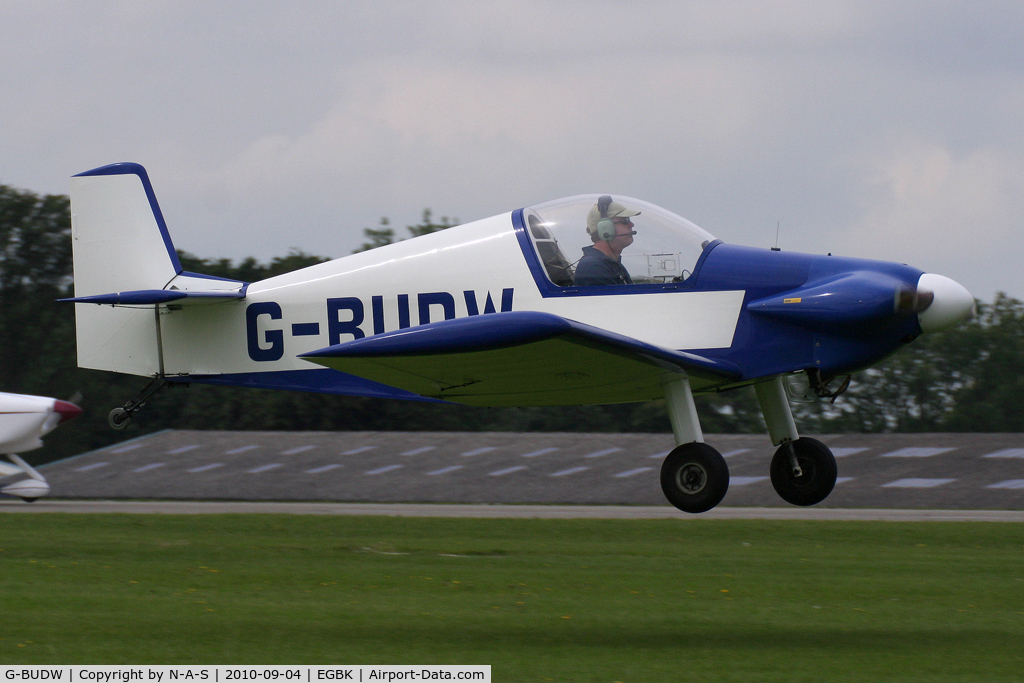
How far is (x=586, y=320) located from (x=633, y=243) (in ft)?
2.51

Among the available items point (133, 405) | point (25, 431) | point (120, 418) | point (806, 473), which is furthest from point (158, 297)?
Result: point (25, 431)

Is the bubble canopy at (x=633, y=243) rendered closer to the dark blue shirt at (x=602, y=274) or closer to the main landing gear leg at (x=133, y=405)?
the dark blue shirt at (x=602, y=274)

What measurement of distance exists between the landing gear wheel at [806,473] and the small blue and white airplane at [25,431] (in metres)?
25.9

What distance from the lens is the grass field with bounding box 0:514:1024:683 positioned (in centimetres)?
1051

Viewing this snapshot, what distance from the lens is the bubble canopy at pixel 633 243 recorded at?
29.3 ft

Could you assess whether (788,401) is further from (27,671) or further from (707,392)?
(27,671)

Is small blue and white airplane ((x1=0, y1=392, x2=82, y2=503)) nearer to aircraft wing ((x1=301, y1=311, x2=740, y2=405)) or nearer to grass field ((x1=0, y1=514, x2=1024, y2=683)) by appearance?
grass field ((x1=0, y1=514, x2=1024, y2=683))

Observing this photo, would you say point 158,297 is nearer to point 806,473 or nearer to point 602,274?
point 602,274

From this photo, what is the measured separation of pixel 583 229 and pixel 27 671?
5792 millimetres

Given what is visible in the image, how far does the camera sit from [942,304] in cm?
848

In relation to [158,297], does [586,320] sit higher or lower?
lower

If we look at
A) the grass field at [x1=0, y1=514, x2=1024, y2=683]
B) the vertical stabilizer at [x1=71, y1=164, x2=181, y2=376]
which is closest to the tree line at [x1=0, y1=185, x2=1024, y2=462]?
the grass field at [x1=0, y1=514, x2=1024, y2=683]

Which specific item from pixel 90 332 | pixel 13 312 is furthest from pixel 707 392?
pixel 13 312

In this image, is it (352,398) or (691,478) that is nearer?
(691,478)
